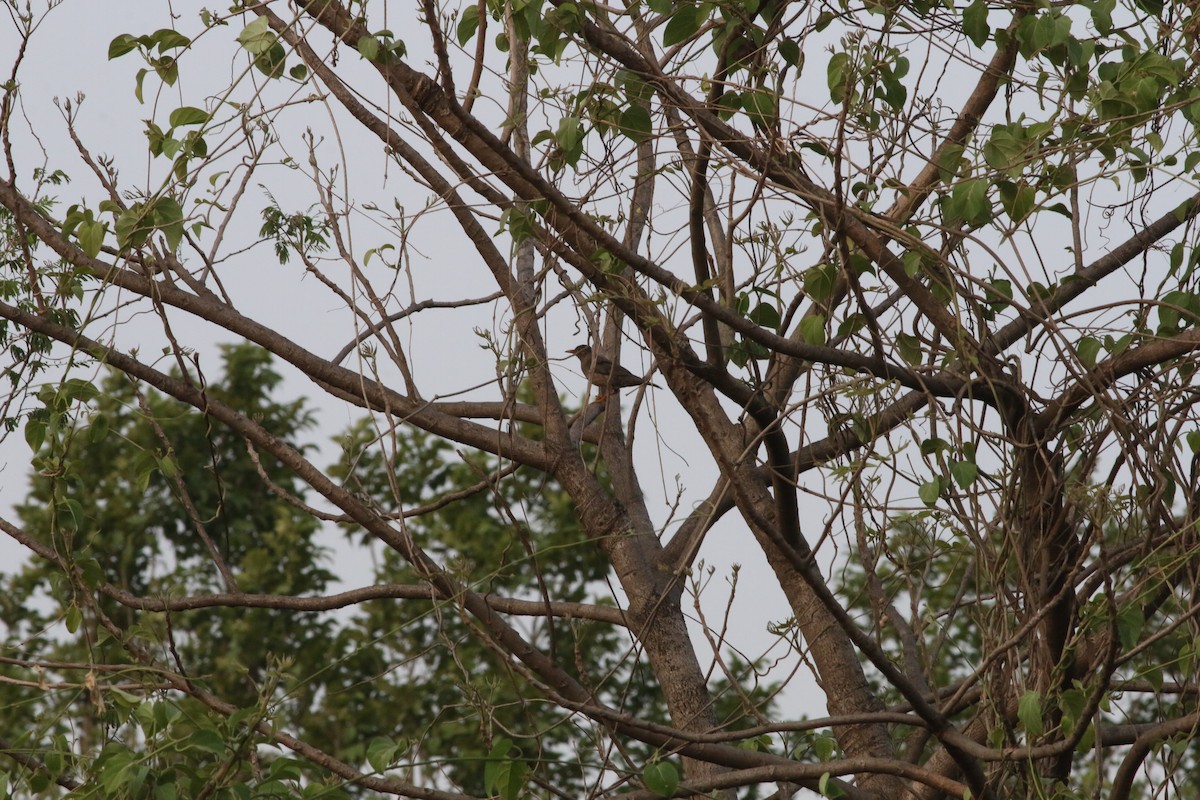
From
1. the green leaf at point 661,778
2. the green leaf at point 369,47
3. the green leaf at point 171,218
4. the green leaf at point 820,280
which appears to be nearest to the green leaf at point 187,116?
the green leaf at point 171,218

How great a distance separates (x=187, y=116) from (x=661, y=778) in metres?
1.58

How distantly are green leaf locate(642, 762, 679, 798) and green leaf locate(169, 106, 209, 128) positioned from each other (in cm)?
153

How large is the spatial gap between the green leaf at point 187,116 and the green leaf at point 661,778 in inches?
60.1

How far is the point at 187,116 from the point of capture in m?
2.36

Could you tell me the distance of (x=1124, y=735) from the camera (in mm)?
3008

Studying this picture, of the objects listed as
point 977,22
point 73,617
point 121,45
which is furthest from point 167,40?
point 977,22

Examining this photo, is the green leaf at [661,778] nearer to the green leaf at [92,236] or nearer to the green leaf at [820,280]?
the green leaf at [820,280]

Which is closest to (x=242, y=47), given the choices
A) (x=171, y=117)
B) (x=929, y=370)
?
(x=171, y=117)

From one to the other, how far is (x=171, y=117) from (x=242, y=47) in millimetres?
218

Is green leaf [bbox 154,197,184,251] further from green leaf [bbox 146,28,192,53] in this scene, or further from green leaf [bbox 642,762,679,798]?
green leaf [bbox 642,762,679,798]

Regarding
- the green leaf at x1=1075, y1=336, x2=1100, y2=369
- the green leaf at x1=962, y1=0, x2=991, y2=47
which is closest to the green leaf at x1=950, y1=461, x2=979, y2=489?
the green leaf at x1=1075, y1=336, x2=1100, y2=369

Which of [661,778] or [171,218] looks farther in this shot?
[661,778]

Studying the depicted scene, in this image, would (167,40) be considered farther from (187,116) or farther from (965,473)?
(965,473)

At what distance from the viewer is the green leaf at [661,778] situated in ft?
8.31
